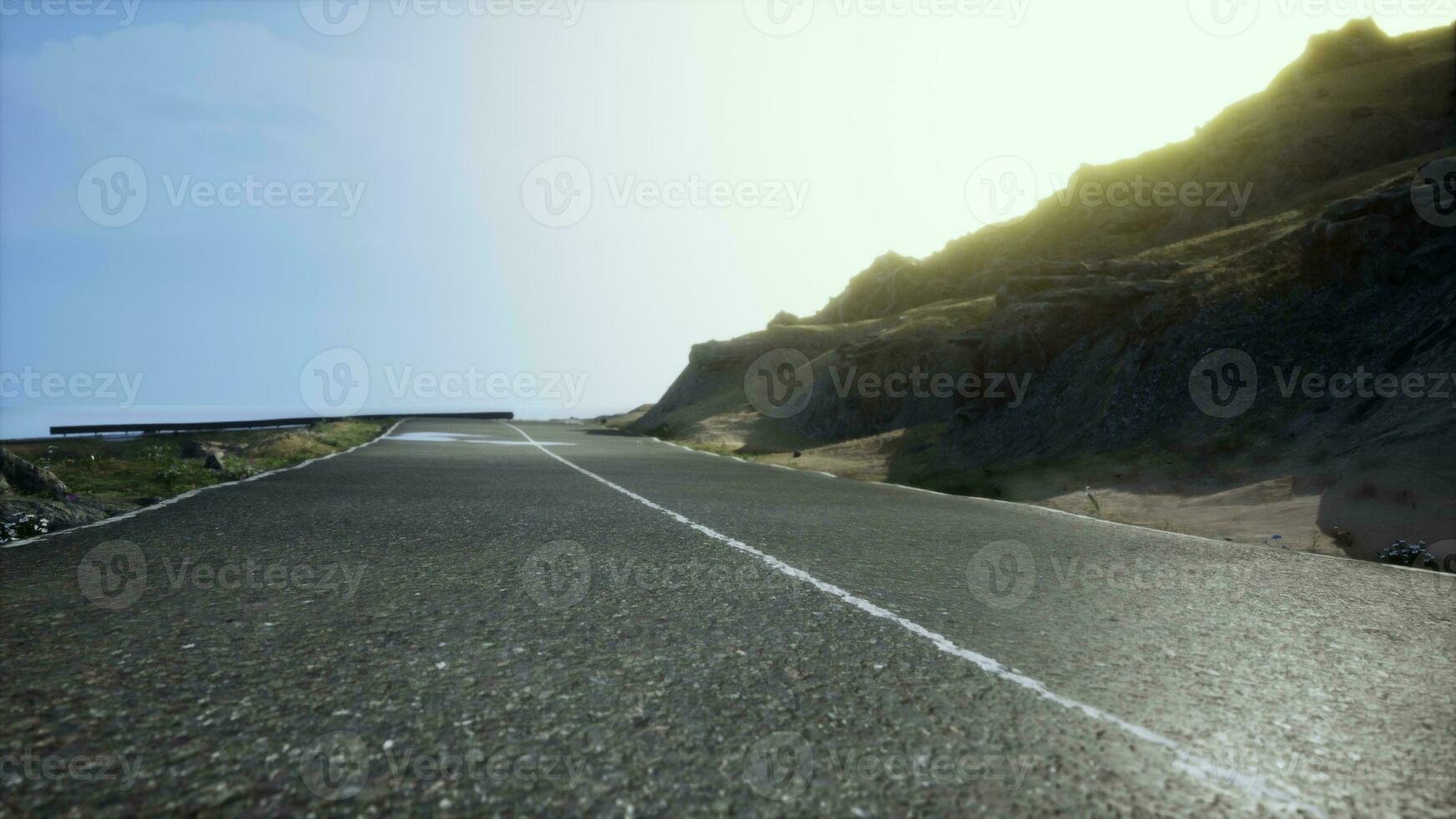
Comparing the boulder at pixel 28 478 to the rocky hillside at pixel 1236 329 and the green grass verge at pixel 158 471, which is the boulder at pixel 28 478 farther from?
the rocky hillside at pixel 1236 329

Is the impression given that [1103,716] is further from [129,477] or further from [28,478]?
[129,477]

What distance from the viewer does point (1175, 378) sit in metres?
22.5

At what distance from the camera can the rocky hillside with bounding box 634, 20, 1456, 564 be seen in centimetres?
1675

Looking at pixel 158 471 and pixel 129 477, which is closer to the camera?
pixel 129 477

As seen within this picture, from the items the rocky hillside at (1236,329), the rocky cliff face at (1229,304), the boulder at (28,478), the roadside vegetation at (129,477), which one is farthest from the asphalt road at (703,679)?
the rocky cliff face at (1229,304)

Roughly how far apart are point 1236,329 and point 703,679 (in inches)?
907

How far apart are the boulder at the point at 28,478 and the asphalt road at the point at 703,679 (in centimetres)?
390

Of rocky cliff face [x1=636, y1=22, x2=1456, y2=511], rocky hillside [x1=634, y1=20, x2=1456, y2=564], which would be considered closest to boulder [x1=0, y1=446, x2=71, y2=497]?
rocky hillside [x1=634, y1=20, x2=1456, y2=564]

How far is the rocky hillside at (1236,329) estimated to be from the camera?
55.0 feet

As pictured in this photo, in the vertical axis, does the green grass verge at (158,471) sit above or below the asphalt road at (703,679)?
above

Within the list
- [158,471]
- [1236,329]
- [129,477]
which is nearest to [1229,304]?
[1236,329]

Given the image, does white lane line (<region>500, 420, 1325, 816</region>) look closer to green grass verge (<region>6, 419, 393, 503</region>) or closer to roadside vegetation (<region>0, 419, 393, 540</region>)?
roadside vegetation (<region>0, 419, 393, 540</region>)

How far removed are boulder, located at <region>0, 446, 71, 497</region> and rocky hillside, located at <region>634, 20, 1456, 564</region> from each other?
15.3 metres

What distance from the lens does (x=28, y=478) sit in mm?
10977
